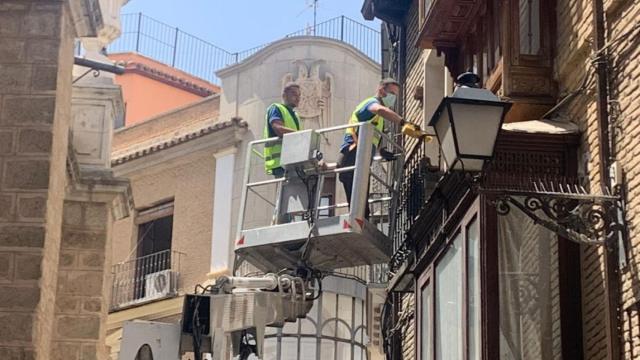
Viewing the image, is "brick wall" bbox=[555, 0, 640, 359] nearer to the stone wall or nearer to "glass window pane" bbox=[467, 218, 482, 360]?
"glass window pane" bbox=[467, 218, 482, 360]

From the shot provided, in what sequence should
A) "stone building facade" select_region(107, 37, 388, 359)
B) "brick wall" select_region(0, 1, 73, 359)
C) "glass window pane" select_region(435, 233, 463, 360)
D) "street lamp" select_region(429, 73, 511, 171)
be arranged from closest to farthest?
"street lamp" select_region(429, 73, 511, 171)
"glass window pane" select_region(435, 233, 463, 360)
"brick wall" select_region(0, 1, 73, 359)
"stone building facade" select_region(107, 37, 388, 359)

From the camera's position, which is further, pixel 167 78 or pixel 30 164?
pixel 167 78

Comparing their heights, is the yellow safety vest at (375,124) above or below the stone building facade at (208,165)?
below

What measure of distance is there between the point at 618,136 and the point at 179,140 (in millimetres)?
19113

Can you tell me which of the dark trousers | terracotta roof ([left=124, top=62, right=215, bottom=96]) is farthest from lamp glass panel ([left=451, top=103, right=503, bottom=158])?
terracotta roof ([left=124, top=62, right=215, bottom=96])

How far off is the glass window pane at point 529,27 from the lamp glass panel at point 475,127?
9.43 feet

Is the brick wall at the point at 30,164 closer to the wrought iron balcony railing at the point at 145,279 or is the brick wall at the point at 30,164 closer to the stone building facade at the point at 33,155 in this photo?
the stone building facade at the point at 33,155

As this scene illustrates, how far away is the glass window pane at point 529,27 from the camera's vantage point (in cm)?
1141

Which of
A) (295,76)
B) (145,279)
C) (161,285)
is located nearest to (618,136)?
(295,76)

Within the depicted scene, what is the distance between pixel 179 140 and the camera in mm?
28219

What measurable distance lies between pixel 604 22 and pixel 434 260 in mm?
2184

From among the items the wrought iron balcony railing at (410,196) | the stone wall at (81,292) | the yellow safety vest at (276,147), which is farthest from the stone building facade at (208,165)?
the wrought iron balcony railing at (410,196)

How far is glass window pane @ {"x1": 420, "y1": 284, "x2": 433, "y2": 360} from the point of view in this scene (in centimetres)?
1149

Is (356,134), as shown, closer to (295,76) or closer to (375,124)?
(375,124)
